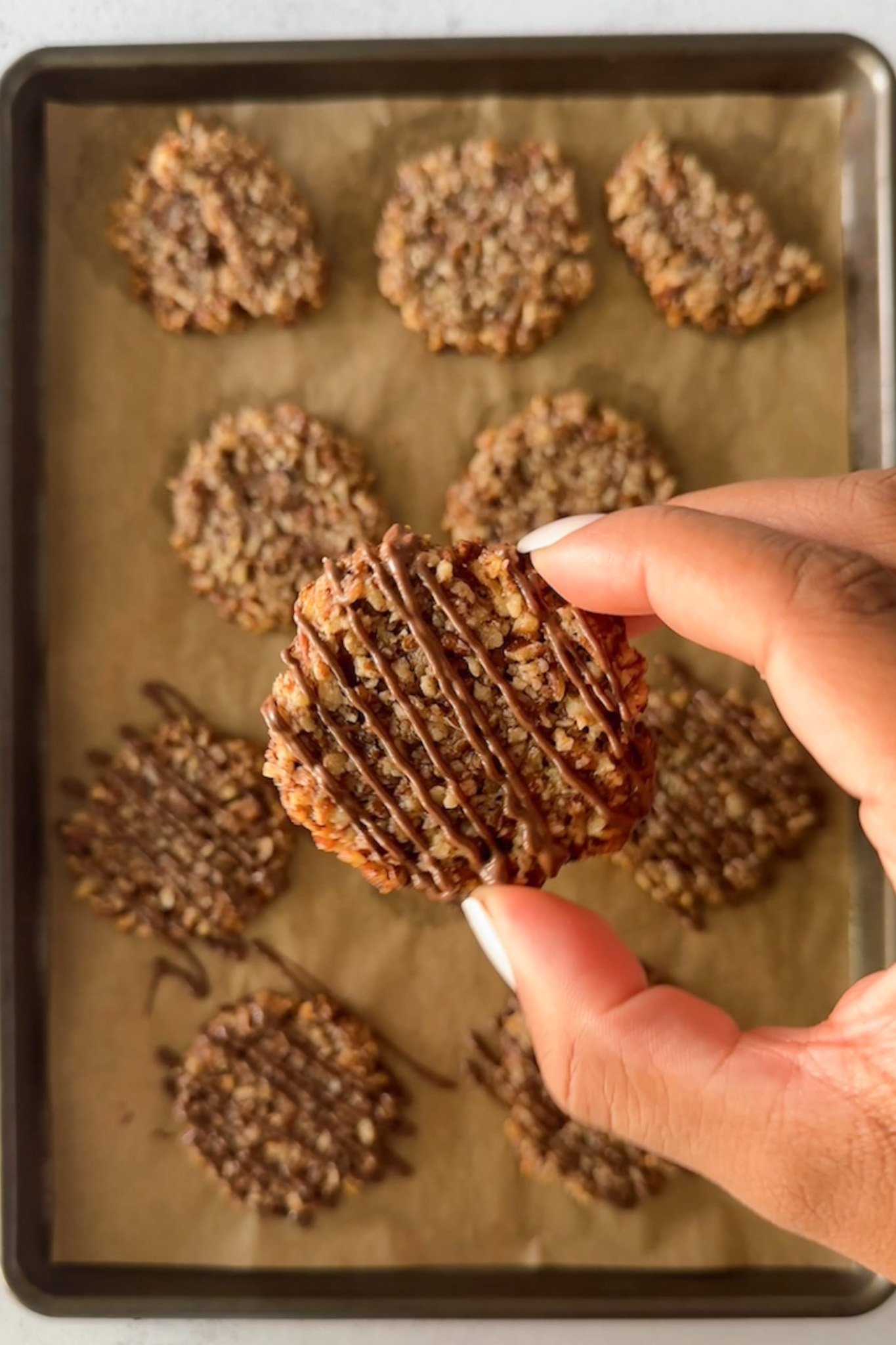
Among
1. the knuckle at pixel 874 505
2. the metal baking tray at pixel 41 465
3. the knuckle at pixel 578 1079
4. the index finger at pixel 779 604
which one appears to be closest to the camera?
the index finger at pixel 779 604

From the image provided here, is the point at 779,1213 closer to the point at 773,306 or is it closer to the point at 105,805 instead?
the point at 105,805

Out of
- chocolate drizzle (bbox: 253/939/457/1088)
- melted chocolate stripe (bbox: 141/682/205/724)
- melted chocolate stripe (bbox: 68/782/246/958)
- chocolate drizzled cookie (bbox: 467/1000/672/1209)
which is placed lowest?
chocolate drizzled cookie (bbox: 467/1000/672/1209)

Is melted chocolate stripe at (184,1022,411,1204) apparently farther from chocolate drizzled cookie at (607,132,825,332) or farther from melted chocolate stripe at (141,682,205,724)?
chocolate drizzled cookie at (607,132,825,332)

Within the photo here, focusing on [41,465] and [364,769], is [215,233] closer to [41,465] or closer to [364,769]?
[41,465]

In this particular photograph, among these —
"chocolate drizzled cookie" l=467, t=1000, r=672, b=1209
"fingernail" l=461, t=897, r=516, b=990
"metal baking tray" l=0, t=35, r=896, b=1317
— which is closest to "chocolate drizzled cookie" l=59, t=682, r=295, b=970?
"metal baking tray" l=0, t=35, r=896, b=1317

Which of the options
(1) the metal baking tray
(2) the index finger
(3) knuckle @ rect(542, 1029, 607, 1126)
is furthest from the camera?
(1) the metal baking tray

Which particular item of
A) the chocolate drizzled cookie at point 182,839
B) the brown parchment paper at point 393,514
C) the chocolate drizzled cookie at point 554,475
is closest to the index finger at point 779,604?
the chocolate drizzled cookie at point 554,475

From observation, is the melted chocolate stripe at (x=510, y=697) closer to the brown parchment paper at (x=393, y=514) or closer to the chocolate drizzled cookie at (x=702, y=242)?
the brown parchment paper at (x=393, y=514)
